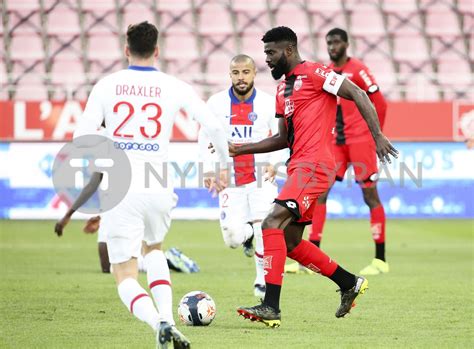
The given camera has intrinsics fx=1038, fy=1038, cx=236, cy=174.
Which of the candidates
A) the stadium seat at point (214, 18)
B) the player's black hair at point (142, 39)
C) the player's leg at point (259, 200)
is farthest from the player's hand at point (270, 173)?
the stadium seat at point (214, 18)

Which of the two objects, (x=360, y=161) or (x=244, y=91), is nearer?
(x=244, y=91)

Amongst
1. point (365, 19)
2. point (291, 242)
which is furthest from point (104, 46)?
point (291, 242)

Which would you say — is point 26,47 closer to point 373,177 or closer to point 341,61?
point 341,61

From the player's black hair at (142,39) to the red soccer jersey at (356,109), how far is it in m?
5.61

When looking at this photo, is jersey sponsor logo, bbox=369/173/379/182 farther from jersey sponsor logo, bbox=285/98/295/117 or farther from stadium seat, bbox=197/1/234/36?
stadium seat, bbox=197/1/234/36

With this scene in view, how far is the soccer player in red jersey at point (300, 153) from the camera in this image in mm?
7891

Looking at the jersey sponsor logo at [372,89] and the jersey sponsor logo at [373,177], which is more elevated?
the jersey sponsor logo at [372,89]

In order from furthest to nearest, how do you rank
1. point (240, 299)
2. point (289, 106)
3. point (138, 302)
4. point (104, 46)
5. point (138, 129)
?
point (104, 46) → point (240, 299) → point (289, 106) → point (138, 129) → point (138, 302)

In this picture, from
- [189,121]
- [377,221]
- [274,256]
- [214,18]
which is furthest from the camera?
[214,18]

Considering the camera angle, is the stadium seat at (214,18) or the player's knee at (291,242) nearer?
the player's knee at (291,242)

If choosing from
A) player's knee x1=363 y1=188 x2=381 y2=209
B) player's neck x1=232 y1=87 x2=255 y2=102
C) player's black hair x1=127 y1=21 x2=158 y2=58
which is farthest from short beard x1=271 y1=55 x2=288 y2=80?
player's knee x1=363 y1=188 x2=381 y2=209

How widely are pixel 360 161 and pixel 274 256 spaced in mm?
4480

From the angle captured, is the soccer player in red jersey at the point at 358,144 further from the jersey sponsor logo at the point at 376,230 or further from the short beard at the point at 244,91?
the short beard at the point at 244,91

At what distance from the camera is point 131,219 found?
6488 millimetres
